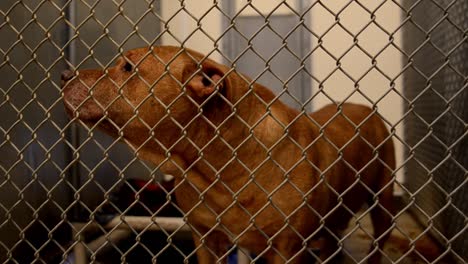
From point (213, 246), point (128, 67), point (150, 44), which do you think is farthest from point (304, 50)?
point (150, 44)

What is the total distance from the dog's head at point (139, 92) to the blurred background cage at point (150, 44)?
0.10 m

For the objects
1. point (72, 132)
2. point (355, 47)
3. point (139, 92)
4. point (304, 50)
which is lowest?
point (72, 132)

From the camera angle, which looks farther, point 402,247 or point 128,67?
point 402,247

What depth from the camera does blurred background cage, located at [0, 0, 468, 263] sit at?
5.69 feet

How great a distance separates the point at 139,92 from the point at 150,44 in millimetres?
483

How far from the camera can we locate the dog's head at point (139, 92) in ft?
6.89

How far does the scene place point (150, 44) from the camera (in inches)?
68.2

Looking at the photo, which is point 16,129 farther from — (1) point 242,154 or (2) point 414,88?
(2) point 414,88

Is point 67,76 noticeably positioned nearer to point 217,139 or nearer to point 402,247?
point 217,139

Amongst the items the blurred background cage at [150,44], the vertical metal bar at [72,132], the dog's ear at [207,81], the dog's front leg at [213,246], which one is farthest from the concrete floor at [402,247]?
the vertical metal bar at [72,132]

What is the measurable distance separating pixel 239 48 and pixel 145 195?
7.78 feet

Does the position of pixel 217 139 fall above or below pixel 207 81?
below

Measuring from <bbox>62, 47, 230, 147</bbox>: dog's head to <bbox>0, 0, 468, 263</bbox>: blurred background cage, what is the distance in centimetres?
10

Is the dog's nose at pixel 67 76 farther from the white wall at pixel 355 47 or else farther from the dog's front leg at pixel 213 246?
the white wall at pixel 355 47
